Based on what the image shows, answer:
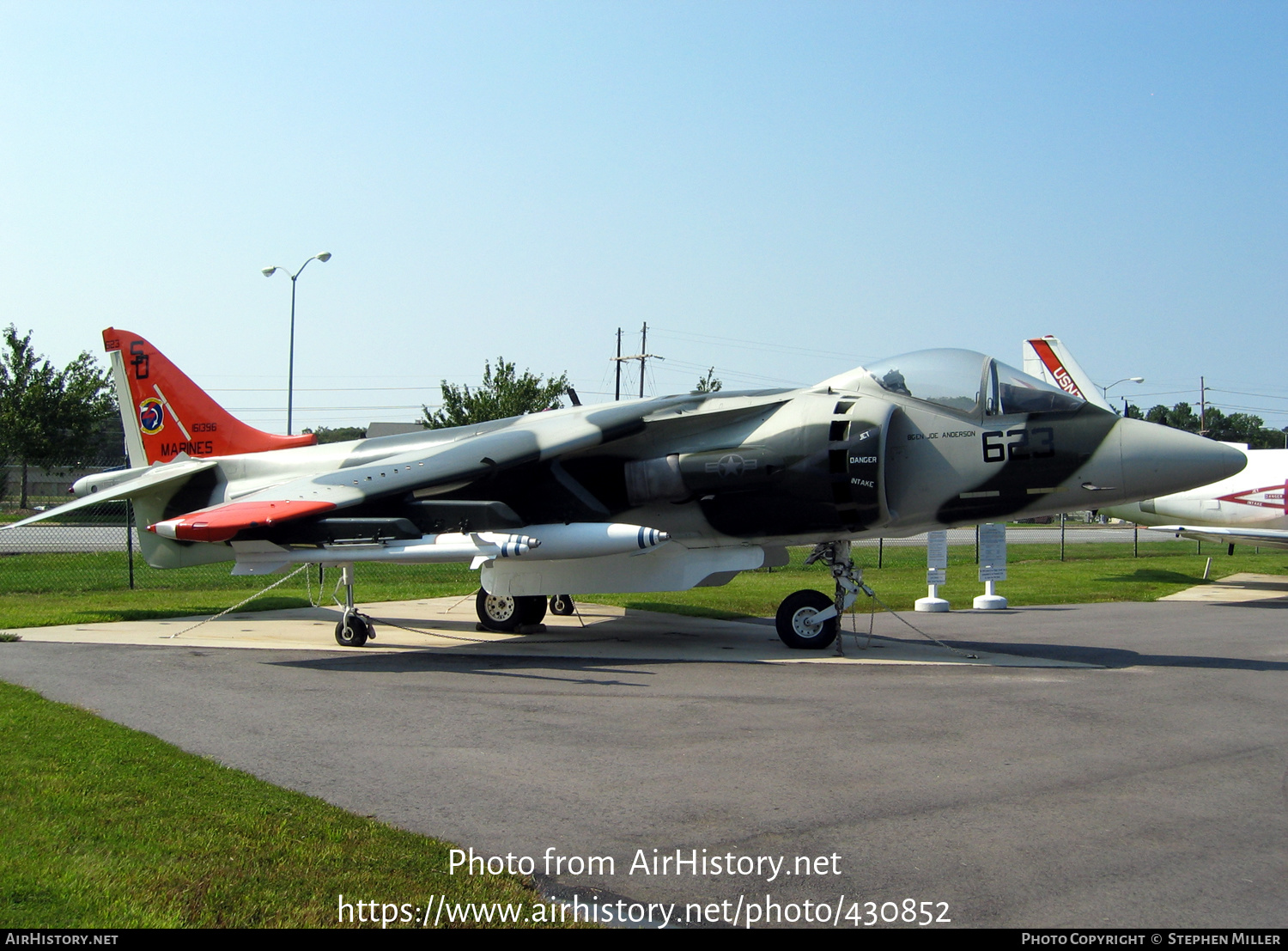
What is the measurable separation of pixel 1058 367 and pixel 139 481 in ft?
72.2

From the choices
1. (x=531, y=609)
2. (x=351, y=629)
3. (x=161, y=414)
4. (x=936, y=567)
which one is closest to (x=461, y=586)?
(x=531, y=609)

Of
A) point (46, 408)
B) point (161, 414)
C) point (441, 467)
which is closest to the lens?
point (441, 467)

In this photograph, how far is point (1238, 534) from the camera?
22.3 m

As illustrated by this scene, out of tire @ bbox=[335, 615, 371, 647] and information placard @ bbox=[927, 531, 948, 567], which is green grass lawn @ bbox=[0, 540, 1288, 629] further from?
tire @ bbox=[335, 615, 371, 647]

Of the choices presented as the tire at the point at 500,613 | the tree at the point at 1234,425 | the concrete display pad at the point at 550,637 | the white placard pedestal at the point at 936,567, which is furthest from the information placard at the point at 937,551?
the tree at the point at 1234,425

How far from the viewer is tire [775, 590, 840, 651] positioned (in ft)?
40.4

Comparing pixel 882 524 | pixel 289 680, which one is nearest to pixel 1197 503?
pixel 882 524

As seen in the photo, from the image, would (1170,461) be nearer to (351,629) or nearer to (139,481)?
(351,629)

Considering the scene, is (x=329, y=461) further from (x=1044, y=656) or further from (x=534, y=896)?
(x=534, y=896)

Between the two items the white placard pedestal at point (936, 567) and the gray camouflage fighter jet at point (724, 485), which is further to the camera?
the white placard pedestal at point (936, 567)

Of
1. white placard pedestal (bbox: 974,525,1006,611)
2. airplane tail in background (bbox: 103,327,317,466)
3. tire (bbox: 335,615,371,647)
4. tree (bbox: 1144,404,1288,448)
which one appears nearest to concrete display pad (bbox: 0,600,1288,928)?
tire (bbox: 335,615,371,647)

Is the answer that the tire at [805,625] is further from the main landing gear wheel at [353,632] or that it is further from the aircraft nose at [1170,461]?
the main landing gear wheel at [353,632]

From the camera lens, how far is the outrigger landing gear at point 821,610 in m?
12.3

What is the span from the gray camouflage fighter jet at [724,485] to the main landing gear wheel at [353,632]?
0.03 meters
